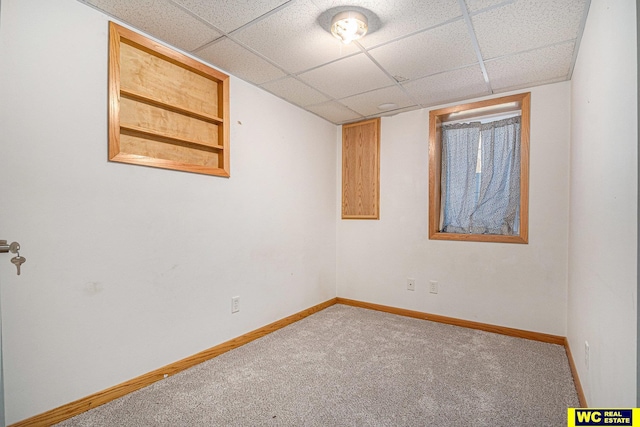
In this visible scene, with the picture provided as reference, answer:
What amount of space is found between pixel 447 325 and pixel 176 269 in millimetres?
2470

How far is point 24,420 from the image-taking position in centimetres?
143

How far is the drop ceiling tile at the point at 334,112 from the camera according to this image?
312cm

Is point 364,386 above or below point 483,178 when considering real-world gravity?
below

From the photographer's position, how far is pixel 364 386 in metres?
1.87

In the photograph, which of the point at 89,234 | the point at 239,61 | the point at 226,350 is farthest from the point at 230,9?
the point at 226,350

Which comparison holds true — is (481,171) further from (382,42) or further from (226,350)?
(226,350)

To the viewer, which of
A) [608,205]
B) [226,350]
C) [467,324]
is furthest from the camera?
[467,324]

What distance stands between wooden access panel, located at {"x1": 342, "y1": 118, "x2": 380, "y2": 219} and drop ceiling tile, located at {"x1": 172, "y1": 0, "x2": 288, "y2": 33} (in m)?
2.01

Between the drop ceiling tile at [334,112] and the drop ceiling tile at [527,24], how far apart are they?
1.43 meters

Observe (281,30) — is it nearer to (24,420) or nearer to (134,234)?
(134,234)

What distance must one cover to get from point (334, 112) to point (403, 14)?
165 cm

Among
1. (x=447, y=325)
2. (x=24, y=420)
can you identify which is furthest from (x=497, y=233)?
(x=24, y=420)

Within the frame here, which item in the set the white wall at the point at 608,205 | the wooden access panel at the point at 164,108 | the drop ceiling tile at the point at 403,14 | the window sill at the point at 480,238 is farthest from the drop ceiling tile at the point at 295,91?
the white wall at the point at 608,205

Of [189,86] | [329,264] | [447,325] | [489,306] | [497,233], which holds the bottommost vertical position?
[447,325]
